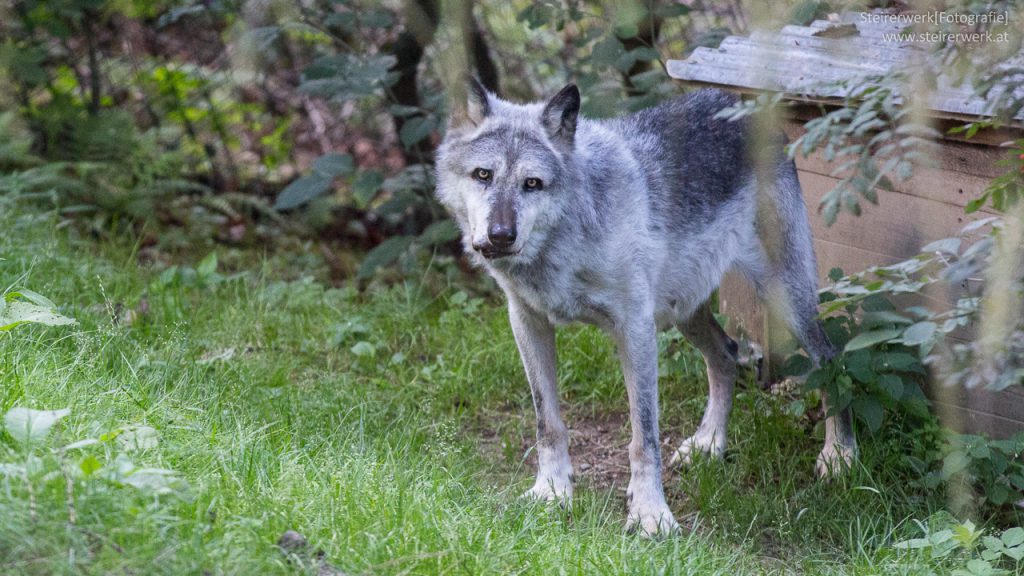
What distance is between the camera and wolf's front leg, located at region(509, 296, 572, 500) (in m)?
4.35

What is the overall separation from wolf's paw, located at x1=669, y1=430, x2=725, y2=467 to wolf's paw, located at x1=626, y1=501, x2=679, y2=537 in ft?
1.72

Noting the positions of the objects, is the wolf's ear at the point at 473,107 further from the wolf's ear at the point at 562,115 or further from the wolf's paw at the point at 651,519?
the wolf's paw at the point at 651,519

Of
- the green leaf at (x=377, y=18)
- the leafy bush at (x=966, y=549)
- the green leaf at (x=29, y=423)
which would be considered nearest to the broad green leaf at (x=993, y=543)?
the leafy bush at (x=966, y=549)

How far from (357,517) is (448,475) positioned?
0.99 m

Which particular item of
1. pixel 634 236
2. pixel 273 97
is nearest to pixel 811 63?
pixel 634 236

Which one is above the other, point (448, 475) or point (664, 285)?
point (664, 285)

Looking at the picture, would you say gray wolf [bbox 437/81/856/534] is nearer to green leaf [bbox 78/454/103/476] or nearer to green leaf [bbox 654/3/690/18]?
green leaf [bbox 654/3/690/18]

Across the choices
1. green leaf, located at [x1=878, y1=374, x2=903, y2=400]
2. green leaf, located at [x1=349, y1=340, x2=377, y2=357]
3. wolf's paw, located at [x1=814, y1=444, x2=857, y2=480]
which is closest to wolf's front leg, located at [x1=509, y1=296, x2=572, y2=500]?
wolf's paw, located at [x1=814, y1=444, x2=857, y2=480]

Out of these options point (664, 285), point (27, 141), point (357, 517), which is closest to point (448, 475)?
point (357, 517)

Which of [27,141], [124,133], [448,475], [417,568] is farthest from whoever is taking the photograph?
[124,133]

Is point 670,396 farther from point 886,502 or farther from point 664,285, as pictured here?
point 886,502

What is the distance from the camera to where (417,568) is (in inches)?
111

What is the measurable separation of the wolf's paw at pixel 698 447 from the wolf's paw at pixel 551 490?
0.67 m

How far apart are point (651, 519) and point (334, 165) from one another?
10.7 feet
